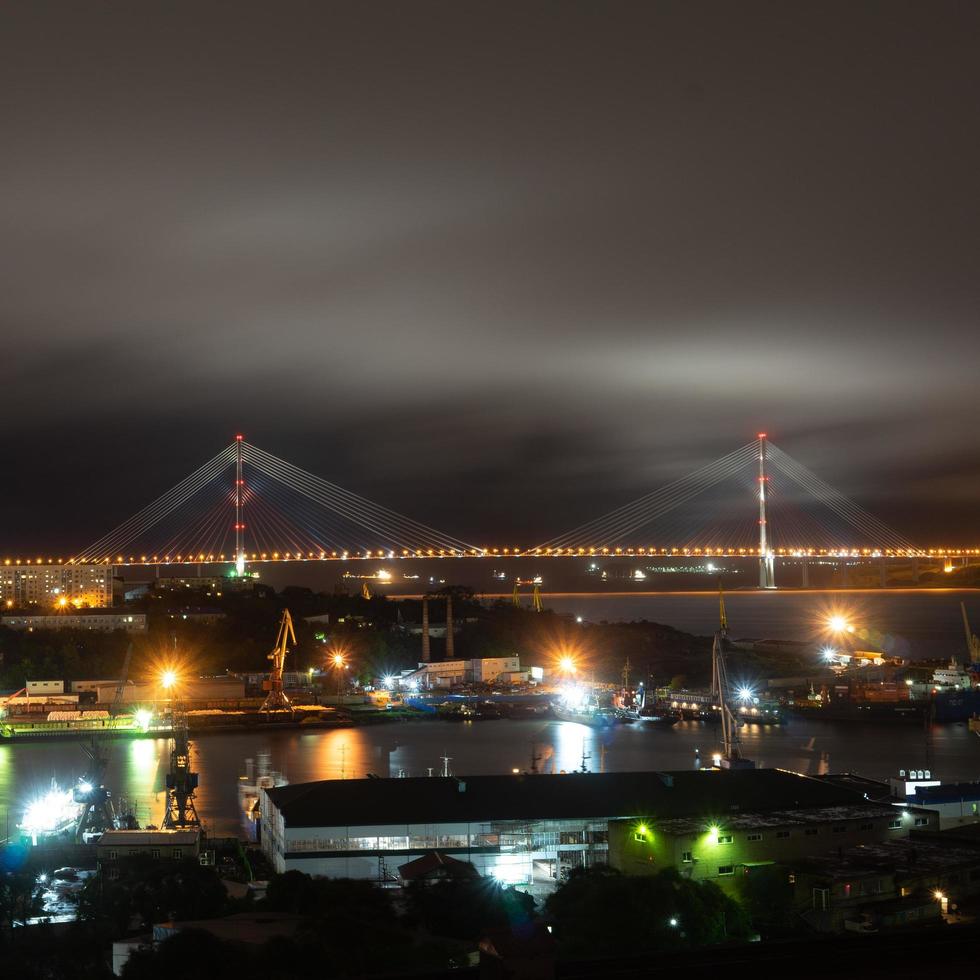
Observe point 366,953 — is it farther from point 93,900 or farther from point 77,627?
point 77,627

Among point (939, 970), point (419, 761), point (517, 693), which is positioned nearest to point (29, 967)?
point (939, 970)

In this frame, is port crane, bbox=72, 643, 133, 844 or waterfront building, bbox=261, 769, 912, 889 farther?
port crane, bbox=72, 643, 133, 844

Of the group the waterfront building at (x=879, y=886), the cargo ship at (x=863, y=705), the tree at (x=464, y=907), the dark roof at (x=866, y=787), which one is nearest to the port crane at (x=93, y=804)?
the tree at (x=464, y=907)

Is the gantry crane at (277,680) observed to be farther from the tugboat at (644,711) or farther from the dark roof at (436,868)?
the dark roof at (436,868)

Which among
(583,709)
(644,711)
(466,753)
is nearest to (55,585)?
(583,709)

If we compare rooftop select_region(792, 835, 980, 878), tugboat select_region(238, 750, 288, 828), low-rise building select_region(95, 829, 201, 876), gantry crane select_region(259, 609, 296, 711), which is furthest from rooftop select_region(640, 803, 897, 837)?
gantry crane select_region(259, 609, 296, 711)

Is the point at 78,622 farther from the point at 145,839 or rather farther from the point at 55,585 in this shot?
the point at 145,839

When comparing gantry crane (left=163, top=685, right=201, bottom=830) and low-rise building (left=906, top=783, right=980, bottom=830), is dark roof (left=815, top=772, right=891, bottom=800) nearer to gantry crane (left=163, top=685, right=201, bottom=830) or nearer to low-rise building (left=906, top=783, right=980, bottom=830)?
low-rise building (left=906, top=783, right=980, bottom=830)
